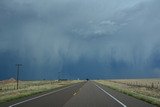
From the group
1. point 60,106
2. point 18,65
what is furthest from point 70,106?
point 18,65

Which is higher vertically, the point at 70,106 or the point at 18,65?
the point at 18,65

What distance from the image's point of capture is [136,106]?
17.1 m

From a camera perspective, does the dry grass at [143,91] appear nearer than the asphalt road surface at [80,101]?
No

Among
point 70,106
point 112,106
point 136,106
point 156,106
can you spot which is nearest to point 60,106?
point 70,106

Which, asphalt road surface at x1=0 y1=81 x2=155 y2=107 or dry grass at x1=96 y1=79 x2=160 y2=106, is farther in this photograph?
dry grass at x1=96 y1=79 x2=160 y2=106

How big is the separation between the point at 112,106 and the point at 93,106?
122 cm

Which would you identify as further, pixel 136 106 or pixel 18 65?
pixel 18 65

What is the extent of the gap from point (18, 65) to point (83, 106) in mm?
53490

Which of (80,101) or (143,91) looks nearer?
(80,101)

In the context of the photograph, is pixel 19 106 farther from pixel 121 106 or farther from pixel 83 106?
pixel 121 106

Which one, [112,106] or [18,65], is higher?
[18,65]

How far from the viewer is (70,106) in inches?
665

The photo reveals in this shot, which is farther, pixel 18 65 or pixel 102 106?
pixel 18 65

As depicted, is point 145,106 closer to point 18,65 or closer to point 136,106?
point 136,106
